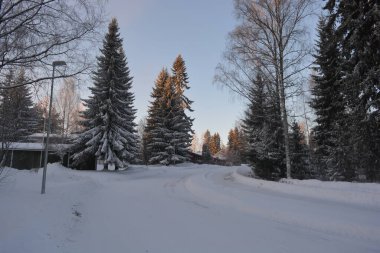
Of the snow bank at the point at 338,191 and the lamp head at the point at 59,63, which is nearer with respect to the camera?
the lamp head at the point at 59,63

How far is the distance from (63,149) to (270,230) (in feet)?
88.7

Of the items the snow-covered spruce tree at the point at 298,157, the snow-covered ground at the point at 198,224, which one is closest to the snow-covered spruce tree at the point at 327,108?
the snow-covered spruce tree at the point at 298,157

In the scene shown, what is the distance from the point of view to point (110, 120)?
26797 millimetres

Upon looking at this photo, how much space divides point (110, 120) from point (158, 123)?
50.2 ft

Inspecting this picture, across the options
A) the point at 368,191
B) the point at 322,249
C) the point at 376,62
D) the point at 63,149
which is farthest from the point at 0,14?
the point at 63,149

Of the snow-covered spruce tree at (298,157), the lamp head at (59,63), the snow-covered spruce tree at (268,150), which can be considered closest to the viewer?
the lamp head at (59,63)

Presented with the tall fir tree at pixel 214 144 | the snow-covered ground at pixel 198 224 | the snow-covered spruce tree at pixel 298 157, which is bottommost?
the snow-covered ground at pixel 198 224

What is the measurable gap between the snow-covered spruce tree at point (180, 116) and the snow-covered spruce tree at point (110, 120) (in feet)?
42.6

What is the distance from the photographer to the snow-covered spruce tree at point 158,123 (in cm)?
4044

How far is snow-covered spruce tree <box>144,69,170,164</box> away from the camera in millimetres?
40438

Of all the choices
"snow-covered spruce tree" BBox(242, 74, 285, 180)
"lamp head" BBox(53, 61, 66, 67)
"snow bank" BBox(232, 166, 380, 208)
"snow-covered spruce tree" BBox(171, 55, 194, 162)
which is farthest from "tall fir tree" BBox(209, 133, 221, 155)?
"lamp head" BBox(53, 61, 66, 67)

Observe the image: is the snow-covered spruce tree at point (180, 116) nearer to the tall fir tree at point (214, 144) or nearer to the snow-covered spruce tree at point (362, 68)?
the snow-covered spruce tree at point (362, 68)

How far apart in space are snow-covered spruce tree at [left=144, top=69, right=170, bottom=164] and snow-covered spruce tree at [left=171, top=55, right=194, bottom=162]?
1.28 metres

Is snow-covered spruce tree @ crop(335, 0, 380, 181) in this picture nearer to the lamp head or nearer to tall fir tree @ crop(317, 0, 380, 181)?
tall fir tree @ crop(317, 0, 380, 181)
